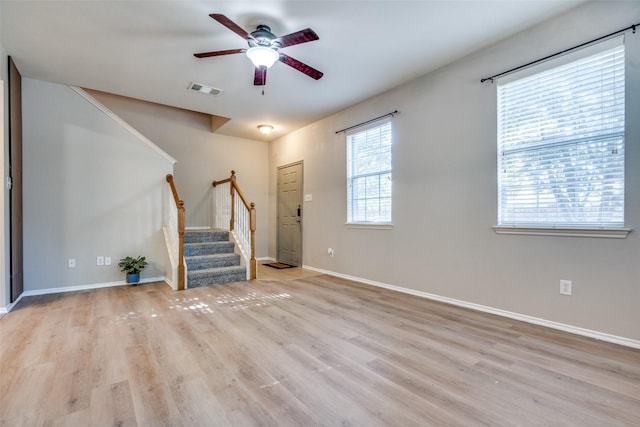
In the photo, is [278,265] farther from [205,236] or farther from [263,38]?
[263,38]

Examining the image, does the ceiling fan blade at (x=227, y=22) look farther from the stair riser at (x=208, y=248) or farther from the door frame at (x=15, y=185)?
the stair riser at (x=208, y=248)

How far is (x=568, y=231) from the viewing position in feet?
8.36

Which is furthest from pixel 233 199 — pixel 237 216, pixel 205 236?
pixel 205 236

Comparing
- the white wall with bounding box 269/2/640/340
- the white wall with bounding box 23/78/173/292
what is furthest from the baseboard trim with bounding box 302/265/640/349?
the white wall with bounding box 23/78/173/292

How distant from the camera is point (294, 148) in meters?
5.95

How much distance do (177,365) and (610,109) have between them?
378cm

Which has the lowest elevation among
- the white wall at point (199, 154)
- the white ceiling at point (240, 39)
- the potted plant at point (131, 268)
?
the potted plant at point (131, 268)

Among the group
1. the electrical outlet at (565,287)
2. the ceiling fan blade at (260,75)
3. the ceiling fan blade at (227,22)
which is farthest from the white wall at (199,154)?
the electrical outlet at (565,287)

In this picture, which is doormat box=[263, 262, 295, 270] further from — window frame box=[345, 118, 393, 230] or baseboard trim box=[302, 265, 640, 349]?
baseboard trim box=[302, 265, 640, 349]

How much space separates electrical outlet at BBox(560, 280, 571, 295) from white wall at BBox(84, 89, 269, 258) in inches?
209

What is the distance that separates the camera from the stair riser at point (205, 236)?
15.8ft

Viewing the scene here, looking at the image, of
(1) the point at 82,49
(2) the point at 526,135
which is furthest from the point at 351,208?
(1) the point at 82,49

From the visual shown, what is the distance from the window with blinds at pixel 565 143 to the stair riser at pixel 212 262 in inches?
147

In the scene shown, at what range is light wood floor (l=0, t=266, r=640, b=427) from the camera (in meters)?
1.52
